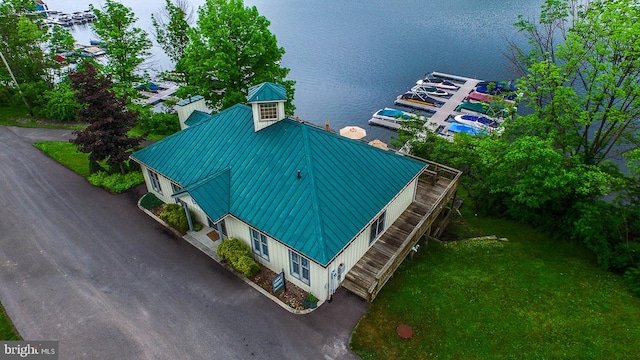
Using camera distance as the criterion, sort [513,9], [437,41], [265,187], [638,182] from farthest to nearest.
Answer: [513,9]
[437,41]
[638,182]
[265,187]

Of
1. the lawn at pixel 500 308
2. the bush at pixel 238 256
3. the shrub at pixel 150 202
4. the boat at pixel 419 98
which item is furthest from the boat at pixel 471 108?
the shrub at pixel 150 202

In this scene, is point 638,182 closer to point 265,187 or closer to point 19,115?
point 265,187

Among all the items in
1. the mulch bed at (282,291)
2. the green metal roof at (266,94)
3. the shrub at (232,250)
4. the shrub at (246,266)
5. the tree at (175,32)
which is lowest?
the mulch bed at (282,291)

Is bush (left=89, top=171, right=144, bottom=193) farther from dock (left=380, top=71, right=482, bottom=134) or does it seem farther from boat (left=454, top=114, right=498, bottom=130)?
boat (left=454, top=114, right=498, bottom=130)

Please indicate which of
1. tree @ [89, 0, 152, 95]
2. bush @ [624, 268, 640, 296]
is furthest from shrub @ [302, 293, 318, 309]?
tree @ [89, 0, 152, 95]

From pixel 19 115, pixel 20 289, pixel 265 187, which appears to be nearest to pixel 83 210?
pixel 20 289

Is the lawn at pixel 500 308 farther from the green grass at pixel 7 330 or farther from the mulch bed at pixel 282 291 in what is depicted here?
the green grass at pixel 7 330

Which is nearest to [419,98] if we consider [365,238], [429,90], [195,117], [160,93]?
[429,90]

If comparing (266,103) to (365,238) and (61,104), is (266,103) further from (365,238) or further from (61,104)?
(61,104)
